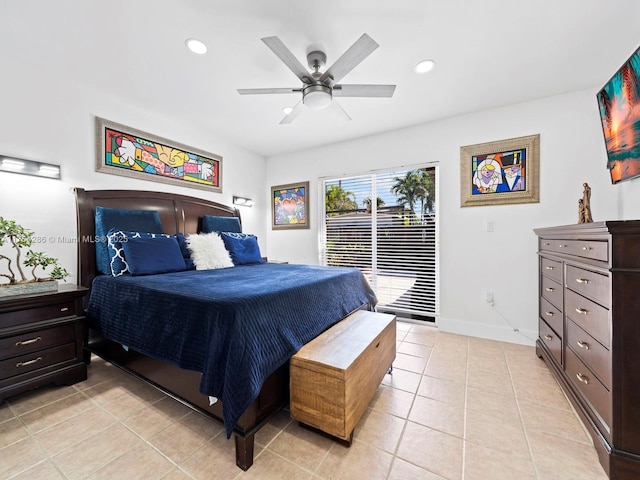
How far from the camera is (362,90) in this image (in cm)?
201

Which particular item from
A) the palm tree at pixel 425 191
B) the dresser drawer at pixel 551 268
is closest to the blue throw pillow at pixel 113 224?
the palm tree at pixel 425 191

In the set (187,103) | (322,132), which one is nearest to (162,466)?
(187,103)

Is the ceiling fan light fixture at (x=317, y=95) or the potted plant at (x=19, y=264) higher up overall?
the ceiling fan light fixture at (x=317, y=95)

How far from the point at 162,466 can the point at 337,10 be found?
277cm

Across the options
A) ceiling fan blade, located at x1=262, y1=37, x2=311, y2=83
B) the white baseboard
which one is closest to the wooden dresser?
the white baseboard

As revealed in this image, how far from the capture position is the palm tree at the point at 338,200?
13.1 feet

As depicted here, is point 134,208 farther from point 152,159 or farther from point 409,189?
point 409,189

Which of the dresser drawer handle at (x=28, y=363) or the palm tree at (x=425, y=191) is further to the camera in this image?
the palm tree at (x=425, y=191)

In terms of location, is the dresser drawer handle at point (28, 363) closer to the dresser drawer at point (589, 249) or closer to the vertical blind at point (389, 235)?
the vertical blind at point (389, 235)

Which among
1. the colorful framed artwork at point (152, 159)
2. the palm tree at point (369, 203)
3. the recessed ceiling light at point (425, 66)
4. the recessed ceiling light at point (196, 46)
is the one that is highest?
the recessed ceiling light at point (196, 46)

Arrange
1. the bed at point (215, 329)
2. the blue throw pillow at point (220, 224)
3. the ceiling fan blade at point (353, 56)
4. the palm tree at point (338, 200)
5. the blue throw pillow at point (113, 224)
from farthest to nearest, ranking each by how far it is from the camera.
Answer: the palm tree at point (338, 200), the blue throw pillow at point (220, 224), the blue throw pillow at point (113, 224), the ceiling fan blade at point (353, 56), the bed at point (215, 329)

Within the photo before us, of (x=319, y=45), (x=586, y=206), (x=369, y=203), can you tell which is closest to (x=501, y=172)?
(x=586, y=206)

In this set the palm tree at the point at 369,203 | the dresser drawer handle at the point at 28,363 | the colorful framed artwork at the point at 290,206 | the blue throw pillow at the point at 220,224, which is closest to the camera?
the dresser drawer handle at the point at 28,363

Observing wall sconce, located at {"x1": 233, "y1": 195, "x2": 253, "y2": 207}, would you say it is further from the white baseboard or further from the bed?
the white baseboard
